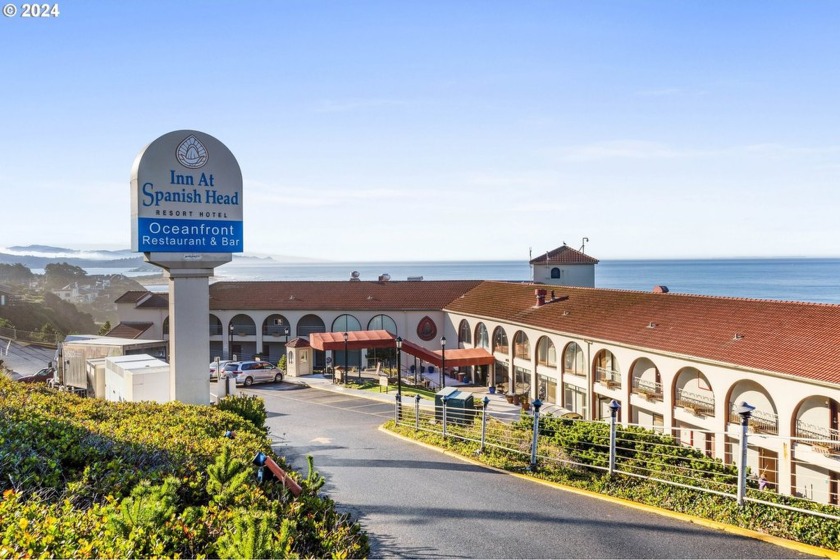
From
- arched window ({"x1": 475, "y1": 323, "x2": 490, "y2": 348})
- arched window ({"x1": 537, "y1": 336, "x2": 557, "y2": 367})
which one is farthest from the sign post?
arched window ({"x1": 475, "y1": 323, "x2": 490, "y2": 348})

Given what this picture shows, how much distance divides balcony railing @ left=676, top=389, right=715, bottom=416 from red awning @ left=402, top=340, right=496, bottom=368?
15.3 meters

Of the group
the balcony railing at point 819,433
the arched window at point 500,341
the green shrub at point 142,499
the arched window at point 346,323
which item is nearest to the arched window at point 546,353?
the arched window at point 500,341

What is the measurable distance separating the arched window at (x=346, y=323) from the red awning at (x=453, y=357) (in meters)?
8.97

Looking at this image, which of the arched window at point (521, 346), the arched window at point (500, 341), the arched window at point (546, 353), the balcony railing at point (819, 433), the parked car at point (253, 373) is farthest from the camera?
the arched window at point (500, 341)

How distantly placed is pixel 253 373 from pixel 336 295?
12357 mm

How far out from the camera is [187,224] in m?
17.1

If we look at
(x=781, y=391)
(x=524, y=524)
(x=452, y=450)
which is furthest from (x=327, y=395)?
(x=524, y=524)

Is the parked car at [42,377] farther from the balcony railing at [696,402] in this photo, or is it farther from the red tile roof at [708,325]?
the balcony railing at [696,402]

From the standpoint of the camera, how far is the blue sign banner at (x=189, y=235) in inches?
647

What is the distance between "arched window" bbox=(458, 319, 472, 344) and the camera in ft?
149

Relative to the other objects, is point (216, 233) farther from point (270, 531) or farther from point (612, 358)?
point (612, 358)

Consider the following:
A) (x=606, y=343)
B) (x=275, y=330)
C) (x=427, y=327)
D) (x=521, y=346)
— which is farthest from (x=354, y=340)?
(x=606, y=343)

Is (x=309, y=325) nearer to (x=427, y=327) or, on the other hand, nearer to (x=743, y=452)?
(x=427, y=327)

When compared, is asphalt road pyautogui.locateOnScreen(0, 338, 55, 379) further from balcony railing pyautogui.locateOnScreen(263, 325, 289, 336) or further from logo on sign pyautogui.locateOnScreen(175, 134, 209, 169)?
logo on sign pyautogui.locateOnScreen(175, 134, 209, 169)
